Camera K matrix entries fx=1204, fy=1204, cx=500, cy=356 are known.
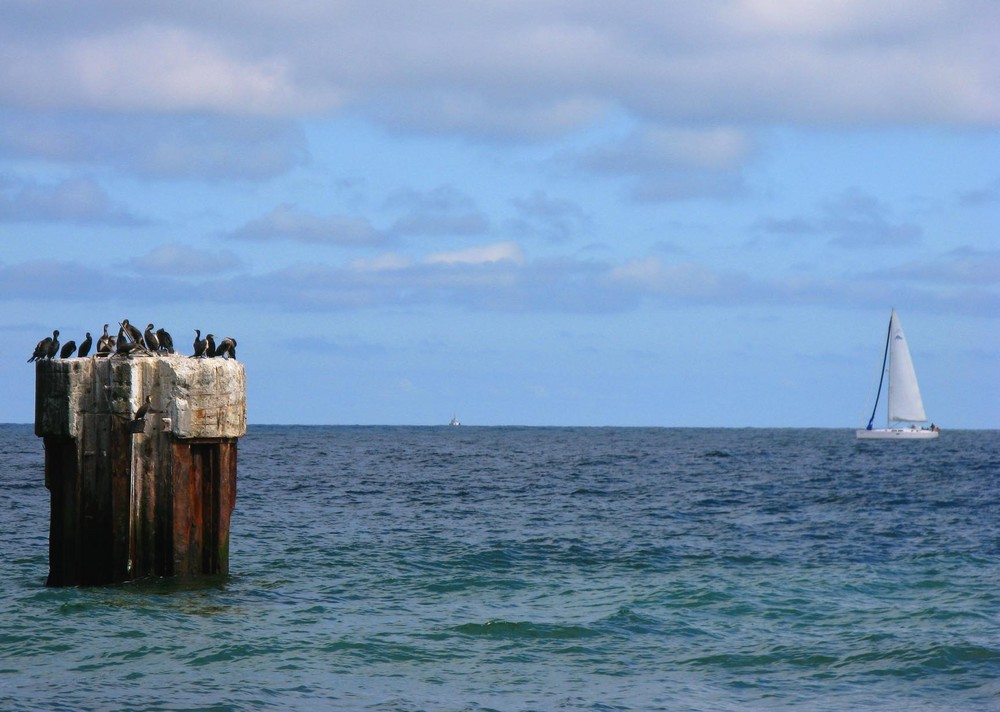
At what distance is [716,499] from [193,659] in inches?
1170

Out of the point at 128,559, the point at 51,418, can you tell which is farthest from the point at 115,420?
the point at 128,559

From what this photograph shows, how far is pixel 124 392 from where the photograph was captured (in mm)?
18656

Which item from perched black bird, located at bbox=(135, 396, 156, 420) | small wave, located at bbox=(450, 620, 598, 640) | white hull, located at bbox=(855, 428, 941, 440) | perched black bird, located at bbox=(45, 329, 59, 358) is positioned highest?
perched black bird, located at bbox=(45, 329, 59, 358)

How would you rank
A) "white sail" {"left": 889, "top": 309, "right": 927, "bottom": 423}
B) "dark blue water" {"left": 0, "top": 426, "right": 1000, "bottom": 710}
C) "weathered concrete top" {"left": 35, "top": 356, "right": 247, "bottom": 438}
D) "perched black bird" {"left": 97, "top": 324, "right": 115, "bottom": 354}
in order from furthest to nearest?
"white sail" {"left": 889, "top": 309, "right": 927, "bottom": 423}
"perched black bird" {"left": 97, "top": 324, "right": 115, "bottom": 354}
"weathered concrete top" {"left": 35, "top": 356, "right": 247, "bottom": 438}
"dark blue water" {"left": 0, "top": 426, "right": 1000, "bottom": 710}

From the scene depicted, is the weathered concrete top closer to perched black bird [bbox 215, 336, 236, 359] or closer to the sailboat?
perched black bird [bbox 215, 336, 236, 359]

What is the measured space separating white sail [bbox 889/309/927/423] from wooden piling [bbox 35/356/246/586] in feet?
353

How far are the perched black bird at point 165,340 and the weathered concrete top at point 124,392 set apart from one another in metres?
1.43

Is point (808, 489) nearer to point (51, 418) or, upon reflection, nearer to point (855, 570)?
point (855, 570)

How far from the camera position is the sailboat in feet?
387

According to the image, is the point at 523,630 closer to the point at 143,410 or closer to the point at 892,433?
the point at 143,410

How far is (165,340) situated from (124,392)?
2312 millimetres

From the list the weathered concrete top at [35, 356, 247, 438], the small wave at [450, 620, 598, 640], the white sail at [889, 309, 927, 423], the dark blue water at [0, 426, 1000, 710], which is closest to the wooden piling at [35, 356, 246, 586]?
the weathered concrete top at [35, 356, 247, 438]

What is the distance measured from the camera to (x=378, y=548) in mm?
27672

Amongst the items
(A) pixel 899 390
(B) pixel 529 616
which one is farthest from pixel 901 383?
(B) pixel 529 616
